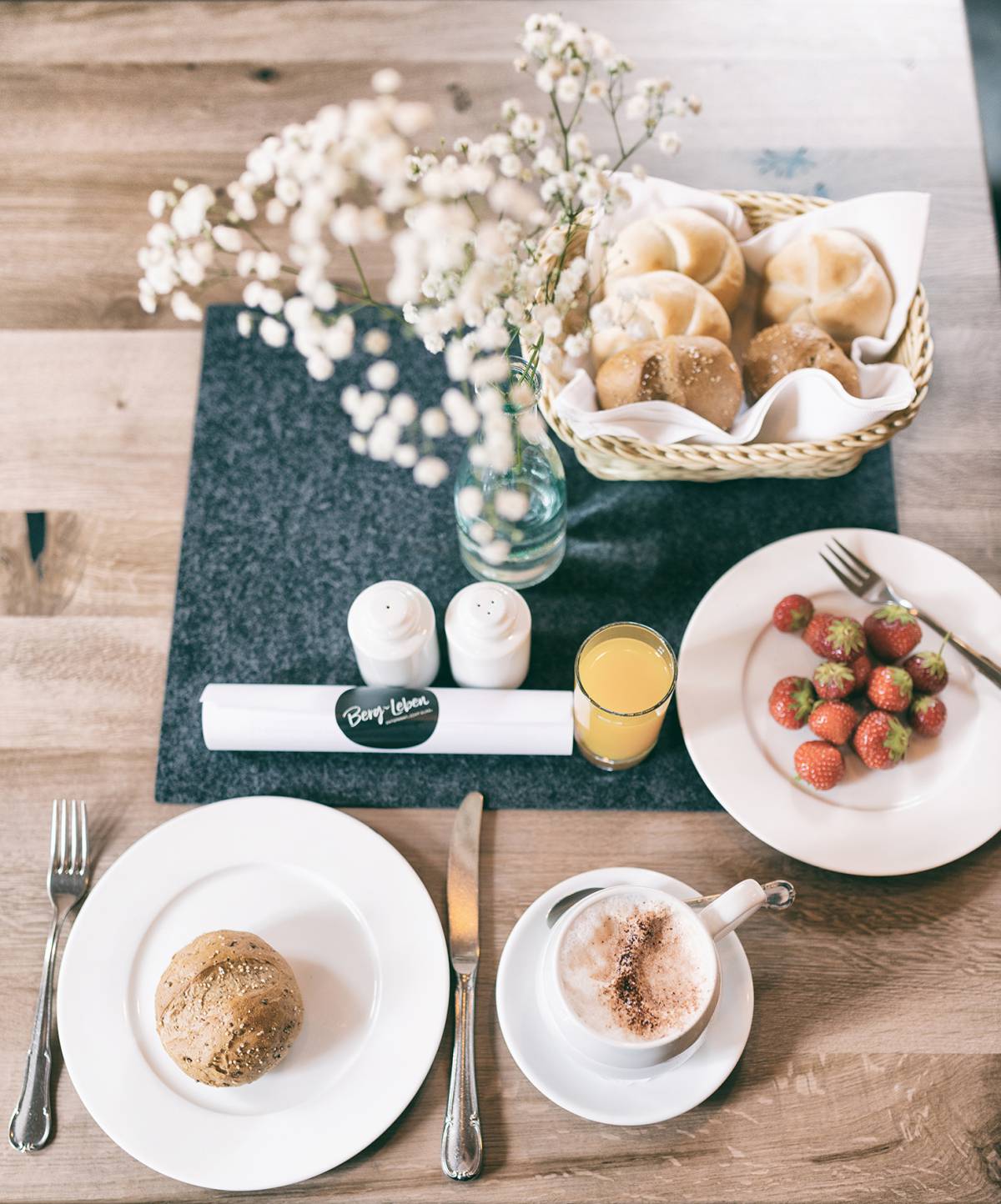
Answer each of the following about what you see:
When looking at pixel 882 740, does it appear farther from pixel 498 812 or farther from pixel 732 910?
pixel 498 812

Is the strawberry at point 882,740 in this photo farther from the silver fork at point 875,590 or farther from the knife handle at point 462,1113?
the knife handle at point 462,1113

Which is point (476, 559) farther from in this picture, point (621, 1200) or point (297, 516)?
point (621, 1200)

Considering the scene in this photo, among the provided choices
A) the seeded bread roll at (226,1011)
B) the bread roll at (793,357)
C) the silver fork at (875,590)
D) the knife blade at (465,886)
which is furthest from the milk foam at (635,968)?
the bread roll at (793,357)

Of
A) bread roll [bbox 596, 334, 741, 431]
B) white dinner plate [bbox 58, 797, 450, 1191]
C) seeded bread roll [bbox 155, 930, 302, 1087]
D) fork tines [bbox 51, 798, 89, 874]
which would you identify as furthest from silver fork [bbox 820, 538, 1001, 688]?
fork tines [bbox 51, 798, 89, 874]

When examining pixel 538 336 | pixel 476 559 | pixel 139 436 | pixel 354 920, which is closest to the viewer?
pixel 538 336

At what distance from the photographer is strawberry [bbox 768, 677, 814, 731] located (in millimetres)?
1118

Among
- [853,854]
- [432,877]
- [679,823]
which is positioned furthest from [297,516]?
[853,854]

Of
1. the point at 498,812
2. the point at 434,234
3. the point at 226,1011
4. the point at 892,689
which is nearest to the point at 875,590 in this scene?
the point at 892,689

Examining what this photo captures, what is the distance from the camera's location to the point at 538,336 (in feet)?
2.96

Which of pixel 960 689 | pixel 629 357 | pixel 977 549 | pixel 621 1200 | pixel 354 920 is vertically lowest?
pixel 621 1200

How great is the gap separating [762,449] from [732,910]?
1.64ft

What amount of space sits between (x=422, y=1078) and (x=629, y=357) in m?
0.80

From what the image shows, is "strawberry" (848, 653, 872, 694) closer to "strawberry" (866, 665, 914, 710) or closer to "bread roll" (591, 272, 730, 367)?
"strawberry" (866, 665, 914, 710)

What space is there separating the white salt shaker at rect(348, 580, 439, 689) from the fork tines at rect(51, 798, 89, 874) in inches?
14.5
